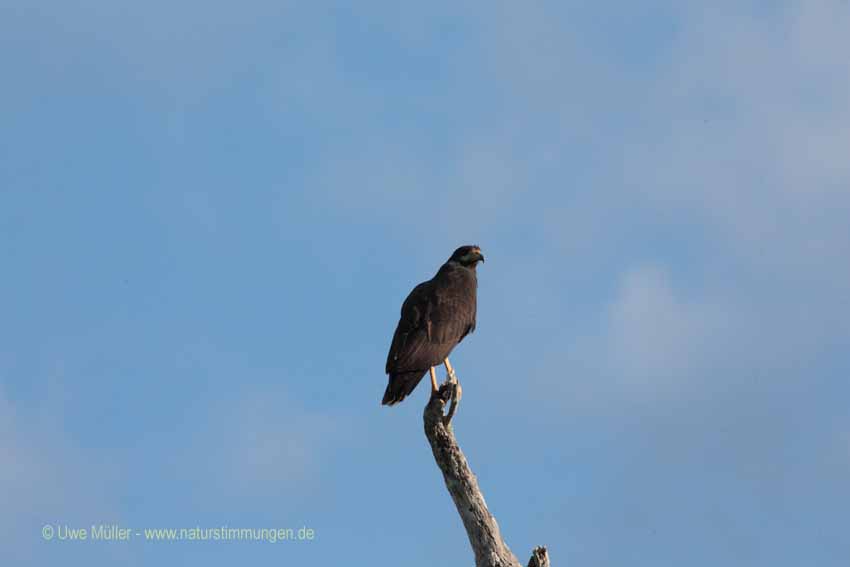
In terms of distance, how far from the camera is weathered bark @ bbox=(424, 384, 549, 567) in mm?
13914

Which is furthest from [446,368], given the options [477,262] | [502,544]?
[502,544]

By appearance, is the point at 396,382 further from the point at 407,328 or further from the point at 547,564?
the point at 547,564

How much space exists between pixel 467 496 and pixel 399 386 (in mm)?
1964

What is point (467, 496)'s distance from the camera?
555 inches

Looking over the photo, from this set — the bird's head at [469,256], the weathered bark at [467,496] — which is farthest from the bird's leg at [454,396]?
the bird's head at [469,256]

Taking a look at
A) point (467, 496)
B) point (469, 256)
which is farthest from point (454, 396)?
point (469, 256)

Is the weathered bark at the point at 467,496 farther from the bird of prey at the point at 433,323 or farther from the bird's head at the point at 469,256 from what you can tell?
the bird's head at the point at 469,256

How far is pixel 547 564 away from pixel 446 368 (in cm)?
402

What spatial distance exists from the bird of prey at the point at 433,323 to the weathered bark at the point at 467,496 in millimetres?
565

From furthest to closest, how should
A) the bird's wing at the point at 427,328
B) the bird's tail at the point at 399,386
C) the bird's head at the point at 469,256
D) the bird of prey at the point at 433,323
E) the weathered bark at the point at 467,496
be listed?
the bird's head at the point at 469,256, the bird's wing at the point at 427,328, the bird of prey at the point at 433,323, the bird's tail at the point at 399,386, the weathered bark at the point at 467,496

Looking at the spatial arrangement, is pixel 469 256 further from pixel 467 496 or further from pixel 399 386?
pixel 467 496

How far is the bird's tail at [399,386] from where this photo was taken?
1554cm

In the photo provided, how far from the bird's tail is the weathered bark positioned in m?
1.18

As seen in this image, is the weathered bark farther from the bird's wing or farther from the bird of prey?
the bird's wing
